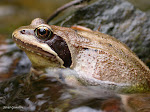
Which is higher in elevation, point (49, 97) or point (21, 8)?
point (21, 8)

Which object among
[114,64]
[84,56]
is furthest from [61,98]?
[114,64]

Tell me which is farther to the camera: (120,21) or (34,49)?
(120,21)

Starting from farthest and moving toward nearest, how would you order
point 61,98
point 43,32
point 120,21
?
point 120,21 → point 43,32 → point 61,98

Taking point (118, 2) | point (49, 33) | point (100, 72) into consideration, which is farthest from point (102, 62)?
point (118, 2)

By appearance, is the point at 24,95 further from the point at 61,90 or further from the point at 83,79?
the point at 83,79

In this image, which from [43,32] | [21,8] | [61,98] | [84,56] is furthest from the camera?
[21,8]

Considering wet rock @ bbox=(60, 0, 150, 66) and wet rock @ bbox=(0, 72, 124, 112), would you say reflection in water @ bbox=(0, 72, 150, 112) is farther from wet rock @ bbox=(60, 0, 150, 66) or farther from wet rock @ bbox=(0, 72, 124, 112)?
wet rock @ bbox=(60, 0, 150, 66)

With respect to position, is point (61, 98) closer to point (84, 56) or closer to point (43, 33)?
point (84, 56)
